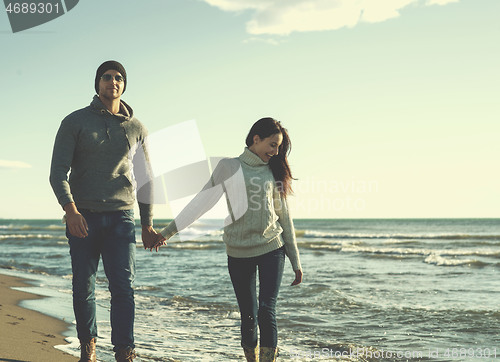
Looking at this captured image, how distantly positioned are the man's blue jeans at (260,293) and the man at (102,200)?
78 centimetres

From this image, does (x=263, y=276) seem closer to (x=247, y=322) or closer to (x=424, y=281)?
(x=247, y=322)

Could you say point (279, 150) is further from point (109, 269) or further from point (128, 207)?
point (109, 269)

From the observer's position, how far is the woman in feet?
11.3

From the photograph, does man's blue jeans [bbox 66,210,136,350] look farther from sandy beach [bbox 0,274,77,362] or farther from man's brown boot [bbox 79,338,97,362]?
sandy beach [bbox 0,274,77,362]

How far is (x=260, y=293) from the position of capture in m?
3.45

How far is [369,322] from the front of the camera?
6.46 m

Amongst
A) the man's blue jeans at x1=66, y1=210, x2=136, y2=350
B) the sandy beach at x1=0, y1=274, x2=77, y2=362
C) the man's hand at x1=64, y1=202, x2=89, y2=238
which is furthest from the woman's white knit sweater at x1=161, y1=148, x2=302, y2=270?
the sandy beach at x1=0, y1=274, x2=77, y2=362

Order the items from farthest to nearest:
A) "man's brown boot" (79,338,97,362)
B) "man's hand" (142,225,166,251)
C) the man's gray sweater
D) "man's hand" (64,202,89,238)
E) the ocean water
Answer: the ocean water
"man's hand" (142,225,166,251)
"man's brown boot" (79,338,97,362)
the man's gray sweater
"man's hand" (64,202,89,238)

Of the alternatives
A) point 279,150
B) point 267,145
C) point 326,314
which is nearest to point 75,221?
point 267,145

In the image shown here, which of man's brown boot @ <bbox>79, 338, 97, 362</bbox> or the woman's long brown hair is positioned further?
the woman's long brown hair

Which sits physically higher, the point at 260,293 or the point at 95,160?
the point at 95,160

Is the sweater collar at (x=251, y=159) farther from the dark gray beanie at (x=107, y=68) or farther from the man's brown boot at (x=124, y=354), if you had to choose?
the man's brown boot at (x=124, y=354)

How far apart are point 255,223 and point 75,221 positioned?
1215 millimetres

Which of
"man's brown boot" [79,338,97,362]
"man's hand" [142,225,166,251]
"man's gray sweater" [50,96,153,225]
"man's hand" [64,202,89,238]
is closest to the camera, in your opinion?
"man's hand" [64,202,89,238]
